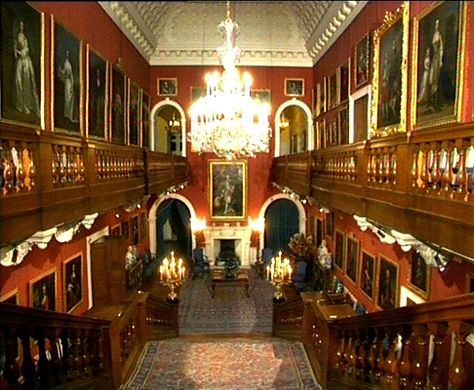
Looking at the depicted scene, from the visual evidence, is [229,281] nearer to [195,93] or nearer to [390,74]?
[195,93]

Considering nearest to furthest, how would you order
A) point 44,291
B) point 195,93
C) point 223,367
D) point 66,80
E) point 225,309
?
point 223,367 → point 44,291 → point 66,80 → point 225,309 → point 195,93

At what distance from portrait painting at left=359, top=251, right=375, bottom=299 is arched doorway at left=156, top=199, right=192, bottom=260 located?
1068cm

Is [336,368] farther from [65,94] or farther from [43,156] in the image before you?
[65,94]

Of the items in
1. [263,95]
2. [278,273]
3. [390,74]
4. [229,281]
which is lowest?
[229,281]

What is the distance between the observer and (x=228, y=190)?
58.1 feet

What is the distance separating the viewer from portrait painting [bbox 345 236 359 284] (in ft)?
35.2

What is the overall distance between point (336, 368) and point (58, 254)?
5705mm

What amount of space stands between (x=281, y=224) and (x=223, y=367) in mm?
13914

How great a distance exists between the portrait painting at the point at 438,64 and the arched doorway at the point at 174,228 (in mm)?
13807

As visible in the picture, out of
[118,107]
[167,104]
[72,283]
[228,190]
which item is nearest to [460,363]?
[72,283]

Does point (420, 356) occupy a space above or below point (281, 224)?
above

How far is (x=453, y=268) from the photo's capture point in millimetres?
6328

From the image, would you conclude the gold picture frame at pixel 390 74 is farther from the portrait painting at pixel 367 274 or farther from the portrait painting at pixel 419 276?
the portrait painting at pixel 367 274

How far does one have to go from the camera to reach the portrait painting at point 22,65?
6320mm
